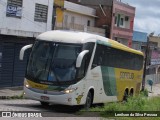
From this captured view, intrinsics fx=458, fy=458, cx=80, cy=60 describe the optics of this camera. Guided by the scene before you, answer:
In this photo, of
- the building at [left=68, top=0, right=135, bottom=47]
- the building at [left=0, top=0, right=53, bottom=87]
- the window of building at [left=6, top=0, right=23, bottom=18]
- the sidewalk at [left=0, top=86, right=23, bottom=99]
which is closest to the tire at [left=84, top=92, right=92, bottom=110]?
the sidewalk at [left=0, top=86, right=23, bottom=99]

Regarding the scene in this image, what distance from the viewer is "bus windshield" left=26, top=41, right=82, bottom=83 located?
17281mm

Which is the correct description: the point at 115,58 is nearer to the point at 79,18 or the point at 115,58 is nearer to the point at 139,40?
the point at 79,18

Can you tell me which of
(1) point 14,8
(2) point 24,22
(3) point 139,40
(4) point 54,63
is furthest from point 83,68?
(3) point 139,40

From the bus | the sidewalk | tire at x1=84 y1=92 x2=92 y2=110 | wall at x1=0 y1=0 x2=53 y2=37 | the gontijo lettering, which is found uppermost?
wall at x1=0 y1=0 x2=53 y2=37

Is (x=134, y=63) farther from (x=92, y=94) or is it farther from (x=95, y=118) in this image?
(x=95, y=118)

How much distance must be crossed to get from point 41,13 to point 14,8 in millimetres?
4441

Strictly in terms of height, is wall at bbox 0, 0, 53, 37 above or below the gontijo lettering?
above

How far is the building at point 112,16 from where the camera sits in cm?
5732

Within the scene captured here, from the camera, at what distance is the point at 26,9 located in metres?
31.7

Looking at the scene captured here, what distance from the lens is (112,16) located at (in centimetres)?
5734

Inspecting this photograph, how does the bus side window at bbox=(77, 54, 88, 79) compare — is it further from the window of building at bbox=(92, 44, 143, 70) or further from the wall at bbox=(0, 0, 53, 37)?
the wall at bbox=(0, 0, 53, 37)

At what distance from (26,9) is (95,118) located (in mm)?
17422

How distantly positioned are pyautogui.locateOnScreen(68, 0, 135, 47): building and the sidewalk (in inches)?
1156

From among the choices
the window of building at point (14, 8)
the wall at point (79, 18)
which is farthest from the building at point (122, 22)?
the window of building at point (14, 8)
